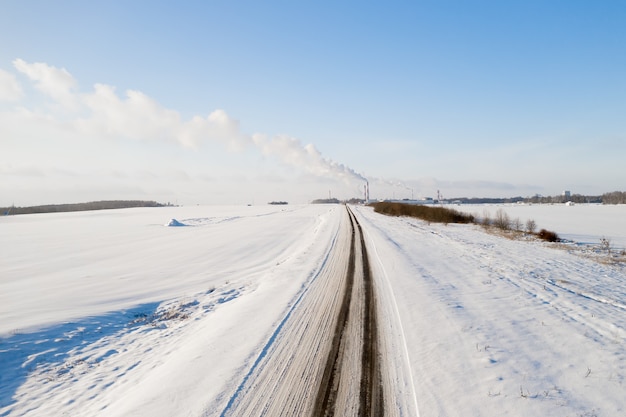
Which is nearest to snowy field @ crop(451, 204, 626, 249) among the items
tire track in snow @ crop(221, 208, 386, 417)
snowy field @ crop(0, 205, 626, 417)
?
snowy field @ crop(0, 205, 626, 417)

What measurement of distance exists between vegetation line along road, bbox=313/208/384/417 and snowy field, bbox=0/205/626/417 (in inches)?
16.1

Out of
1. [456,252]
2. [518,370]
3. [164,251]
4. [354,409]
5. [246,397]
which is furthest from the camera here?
[164,251]

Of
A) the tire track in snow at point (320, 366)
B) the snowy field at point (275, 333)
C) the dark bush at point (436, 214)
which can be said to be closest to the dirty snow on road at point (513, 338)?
the snowy field at point (275, 333)

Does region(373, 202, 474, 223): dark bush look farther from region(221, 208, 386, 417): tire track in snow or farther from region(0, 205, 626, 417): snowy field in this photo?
region(221, 208, 386, 417): tire track in snow

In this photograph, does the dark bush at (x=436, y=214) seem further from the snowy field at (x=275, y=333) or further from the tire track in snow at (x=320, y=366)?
the tire track in snow at (x=320, y=366)

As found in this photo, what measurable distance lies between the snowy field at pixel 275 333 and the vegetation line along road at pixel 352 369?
410mm

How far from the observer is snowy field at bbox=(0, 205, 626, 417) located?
4.97 meters

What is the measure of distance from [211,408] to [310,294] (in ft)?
19.9

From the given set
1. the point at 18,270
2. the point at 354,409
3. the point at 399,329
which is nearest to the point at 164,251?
the point at 18,270

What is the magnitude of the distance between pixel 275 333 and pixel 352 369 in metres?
2.31

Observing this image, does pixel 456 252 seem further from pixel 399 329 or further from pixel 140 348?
pixel 140 348

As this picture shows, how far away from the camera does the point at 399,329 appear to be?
7559 mm

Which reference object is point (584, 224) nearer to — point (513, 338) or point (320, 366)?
point (513, 338)

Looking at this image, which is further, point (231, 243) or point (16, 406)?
point (231, 243)
